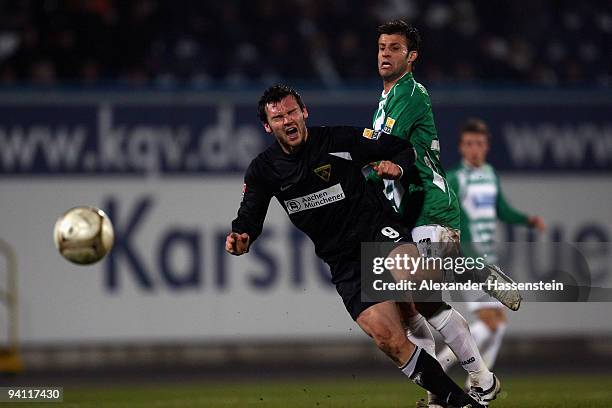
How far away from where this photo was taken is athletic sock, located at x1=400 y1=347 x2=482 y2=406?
7543mm

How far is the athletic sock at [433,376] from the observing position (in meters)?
7.54

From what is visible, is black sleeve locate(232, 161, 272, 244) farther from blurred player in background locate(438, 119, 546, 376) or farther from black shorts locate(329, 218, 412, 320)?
blurred player in background locate(438, 119, 546, 376)

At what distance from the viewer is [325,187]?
7848 mm

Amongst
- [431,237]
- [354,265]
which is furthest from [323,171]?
[431,237]

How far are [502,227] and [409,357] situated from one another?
7422 millimetres

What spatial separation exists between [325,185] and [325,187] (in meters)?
0.01

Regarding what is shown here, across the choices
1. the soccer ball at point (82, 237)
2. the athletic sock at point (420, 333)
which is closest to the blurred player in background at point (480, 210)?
the athletic sock at point (420, 333)

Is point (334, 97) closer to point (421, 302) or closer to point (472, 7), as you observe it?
point (472, 7)

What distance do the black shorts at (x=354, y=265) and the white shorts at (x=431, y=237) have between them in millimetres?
194

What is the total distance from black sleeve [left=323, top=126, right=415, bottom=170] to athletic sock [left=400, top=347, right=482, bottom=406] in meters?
1.32

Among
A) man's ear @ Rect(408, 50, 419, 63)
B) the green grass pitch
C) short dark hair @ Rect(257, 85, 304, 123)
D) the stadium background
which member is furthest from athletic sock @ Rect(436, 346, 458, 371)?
the stadium background

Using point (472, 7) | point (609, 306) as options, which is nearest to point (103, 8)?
point (472, 7)

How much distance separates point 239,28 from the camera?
15.5 meters
